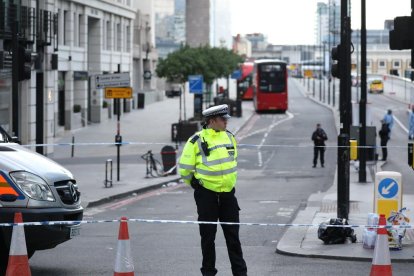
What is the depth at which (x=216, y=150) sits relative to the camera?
10.4 meters

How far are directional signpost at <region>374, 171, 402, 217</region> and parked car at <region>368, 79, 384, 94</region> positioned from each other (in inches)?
3521

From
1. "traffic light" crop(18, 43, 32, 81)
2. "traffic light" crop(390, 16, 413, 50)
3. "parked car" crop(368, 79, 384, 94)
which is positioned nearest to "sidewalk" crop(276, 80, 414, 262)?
"traffic light" crop(390, 16, 413, 50)

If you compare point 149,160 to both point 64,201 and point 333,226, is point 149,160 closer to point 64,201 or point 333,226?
point 333,226

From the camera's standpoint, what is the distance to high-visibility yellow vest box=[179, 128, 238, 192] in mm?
10414

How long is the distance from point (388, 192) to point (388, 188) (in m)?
0.06

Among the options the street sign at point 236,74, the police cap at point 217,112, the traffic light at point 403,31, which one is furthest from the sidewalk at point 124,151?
the police cap at point 217,112

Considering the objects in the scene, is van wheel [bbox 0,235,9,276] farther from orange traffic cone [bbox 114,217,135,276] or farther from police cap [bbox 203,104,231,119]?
police cap [bbox 203,104,231,119]

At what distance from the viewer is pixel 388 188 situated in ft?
48.1

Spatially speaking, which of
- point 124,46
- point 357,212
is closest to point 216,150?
point 357,212

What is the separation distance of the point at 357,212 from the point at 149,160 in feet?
41.6

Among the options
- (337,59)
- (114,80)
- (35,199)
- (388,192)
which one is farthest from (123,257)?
(114,80)

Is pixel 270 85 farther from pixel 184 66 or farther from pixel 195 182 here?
pixel 195 182

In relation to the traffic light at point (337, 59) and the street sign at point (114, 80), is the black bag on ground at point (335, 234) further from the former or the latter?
the street sign at point (114, 80)

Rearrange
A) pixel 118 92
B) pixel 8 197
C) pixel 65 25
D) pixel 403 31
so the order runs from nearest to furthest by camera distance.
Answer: pixel 8 197 → pixel 403 31 → pixel 118 92 → pixel 65 25
